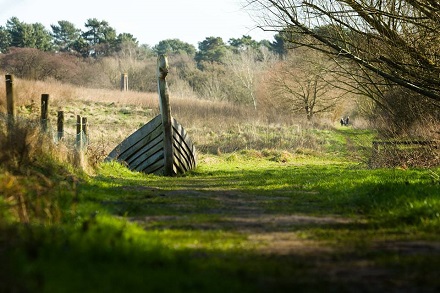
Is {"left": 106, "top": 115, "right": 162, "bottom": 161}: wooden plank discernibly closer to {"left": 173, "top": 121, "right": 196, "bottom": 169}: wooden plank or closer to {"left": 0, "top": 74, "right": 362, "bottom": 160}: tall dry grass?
{"left": 173, "top": 121, "right": 196, "bottom": 169}: wooden plank

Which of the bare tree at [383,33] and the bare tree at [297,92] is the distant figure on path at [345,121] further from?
the bare tree at [383,33]

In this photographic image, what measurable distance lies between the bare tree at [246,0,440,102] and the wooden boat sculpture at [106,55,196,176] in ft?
18.3

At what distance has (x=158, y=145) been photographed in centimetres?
2180

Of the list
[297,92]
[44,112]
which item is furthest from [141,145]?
[297,92]

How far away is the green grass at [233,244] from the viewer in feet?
15.7

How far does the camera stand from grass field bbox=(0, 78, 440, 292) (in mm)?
4824

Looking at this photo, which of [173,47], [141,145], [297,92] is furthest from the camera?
[173,47]

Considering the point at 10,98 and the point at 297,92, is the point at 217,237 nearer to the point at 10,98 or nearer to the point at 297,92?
the point at 10,98

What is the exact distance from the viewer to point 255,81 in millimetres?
66688

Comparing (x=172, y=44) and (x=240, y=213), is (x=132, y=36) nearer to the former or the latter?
(x=172, y=44)

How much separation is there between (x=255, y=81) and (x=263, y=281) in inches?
2453

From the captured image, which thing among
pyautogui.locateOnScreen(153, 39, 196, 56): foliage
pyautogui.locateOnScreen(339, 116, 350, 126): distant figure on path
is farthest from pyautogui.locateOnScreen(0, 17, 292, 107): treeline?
pyautogui.locateOnScreen(153, 39, 196, 56): foliage

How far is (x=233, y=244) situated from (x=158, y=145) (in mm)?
15221

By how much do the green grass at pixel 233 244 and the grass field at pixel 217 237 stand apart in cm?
1
